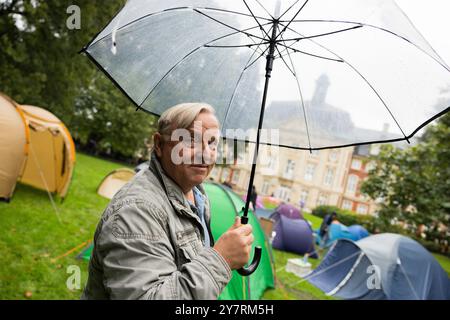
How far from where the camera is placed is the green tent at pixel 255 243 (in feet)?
16.0

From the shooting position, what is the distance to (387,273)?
261 inches

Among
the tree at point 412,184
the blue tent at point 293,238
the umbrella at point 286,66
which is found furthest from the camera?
the tree at point 412,184

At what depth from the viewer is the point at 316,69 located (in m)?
2.13

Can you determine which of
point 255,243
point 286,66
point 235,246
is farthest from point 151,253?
point 255,243

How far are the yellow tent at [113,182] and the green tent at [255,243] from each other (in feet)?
17.7

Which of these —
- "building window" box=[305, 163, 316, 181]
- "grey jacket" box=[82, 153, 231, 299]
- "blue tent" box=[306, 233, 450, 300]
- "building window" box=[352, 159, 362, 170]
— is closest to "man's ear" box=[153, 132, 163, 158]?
"grey jacket" box=[82, 153, 231, 299]

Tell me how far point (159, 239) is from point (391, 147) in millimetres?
16262

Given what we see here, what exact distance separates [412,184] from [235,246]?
15089mm

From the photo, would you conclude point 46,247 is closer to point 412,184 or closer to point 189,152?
point 189,152

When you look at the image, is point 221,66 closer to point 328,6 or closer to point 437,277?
point 328,6

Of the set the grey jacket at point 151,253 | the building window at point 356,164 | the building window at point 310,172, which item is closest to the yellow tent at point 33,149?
the grey jacket at point 151,253

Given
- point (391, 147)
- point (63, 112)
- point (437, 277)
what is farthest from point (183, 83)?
point (391, 147)

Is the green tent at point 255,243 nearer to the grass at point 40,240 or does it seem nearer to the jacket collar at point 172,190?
the grass at point 40,240

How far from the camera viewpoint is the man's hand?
115 cm
